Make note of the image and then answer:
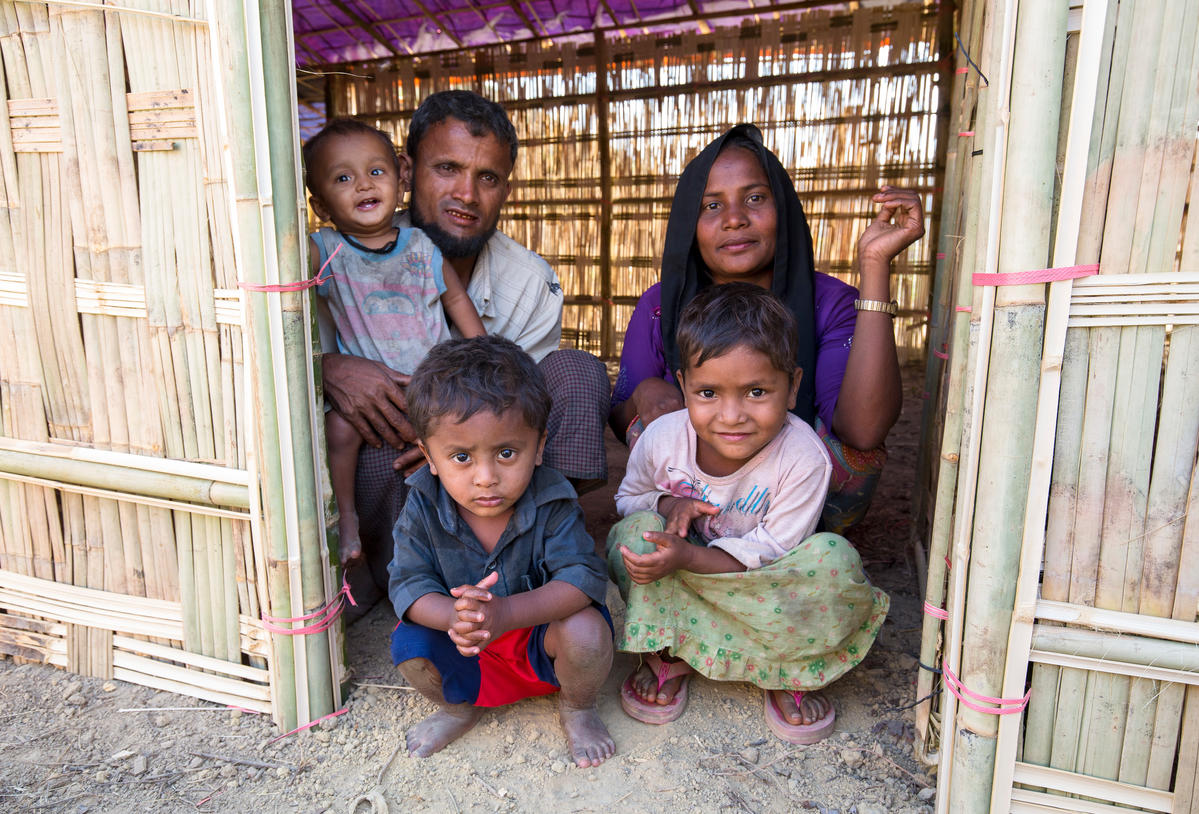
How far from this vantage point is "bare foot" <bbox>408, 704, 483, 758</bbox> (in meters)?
1.97

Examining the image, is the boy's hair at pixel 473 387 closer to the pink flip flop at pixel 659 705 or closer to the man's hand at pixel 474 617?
the man's hand at pixel 474 617

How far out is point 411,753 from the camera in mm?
1970

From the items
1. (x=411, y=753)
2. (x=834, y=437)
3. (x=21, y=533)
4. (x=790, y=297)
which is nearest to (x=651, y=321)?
(x=790, y=297)

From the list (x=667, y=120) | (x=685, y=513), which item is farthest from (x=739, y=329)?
(x=667, y=120)

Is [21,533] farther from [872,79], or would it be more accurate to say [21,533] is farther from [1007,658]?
[872,79]

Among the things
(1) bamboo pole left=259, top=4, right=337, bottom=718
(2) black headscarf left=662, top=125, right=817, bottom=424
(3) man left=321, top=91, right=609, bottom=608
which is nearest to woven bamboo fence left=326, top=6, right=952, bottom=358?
(3) man left=321, top=91, right=609, bottom=608

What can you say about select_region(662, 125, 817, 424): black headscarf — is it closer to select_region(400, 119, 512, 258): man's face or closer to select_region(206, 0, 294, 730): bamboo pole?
select_region(400, 119, 512, 258): man's face

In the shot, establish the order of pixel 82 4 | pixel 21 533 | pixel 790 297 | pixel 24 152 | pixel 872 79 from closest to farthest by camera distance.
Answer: pixel 82 4, pixel 24 152, pixel 21 533, pixel 790 297, pixel 872 79

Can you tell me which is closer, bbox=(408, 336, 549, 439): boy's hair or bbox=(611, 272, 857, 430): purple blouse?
bbox=(408, 336, 549, 439): boy's hair

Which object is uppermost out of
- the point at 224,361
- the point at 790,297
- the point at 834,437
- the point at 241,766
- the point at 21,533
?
the point at 790,297

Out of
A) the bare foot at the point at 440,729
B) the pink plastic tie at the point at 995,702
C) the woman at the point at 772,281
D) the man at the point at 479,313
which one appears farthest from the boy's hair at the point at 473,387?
the pink plastic tie at the point at 995,702

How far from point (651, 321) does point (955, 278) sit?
3.37 feet

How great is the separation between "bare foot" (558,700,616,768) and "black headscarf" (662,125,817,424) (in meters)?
1.14

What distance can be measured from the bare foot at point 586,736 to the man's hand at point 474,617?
0.45 metres
